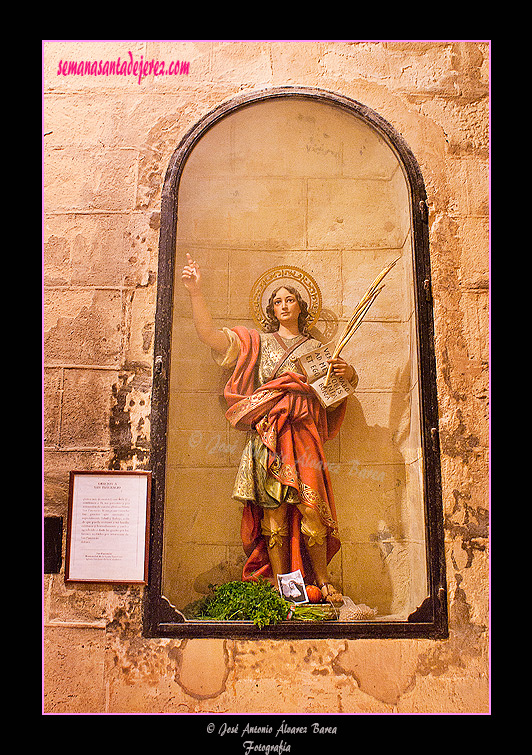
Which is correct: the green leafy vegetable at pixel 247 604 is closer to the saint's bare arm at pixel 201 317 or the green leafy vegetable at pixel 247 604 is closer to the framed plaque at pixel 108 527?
the framed plaque at pixel 108 527

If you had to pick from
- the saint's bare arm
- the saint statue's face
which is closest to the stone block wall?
the saint's bare arm

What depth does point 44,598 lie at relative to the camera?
3.11 m

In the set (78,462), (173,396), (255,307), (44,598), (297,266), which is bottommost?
(44,598)

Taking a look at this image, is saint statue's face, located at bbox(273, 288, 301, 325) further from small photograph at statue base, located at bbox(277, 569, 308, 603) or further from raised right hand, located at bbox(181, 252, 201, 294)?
small photograph at statue base, located at bbox(277, 569, 308, 603)

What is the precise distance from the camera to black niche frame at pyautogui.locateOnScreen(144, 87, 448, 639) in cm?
304

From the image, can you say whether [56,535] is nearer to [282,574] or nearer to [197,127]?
[282,574]

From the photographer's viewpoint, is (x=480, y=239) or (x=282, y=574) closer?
(x=282, y=574)

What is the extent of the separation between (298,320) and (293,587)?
A: 1404 mm

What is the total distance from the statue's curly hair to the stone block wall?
229mm

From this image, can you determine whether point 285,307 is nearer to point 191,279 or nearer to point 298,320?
point 298,320

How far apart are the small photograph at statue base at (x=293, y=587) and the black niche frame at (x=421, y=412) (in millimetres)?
146
